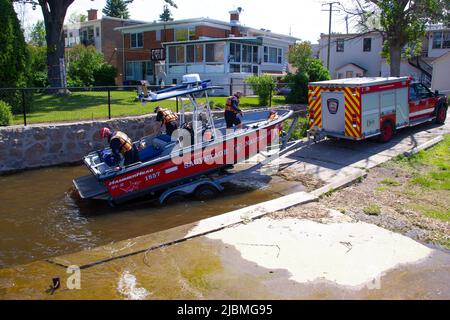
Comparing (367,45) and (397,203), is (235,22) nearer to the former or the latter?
(367,45)

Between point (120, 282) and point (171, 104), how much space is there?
13.9m

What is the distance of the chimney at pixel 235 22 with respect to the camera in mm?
38359

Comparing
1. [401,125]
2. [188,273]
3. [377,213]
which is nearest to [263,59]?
[401,125]

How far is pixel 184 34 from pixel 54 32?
1527 centimetres

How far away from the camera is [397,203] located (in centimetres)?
781

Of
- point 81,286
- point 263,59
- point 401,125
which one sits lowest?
point 81,286

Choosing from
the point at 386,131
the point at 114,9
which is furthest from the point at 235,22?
the point at 114,9

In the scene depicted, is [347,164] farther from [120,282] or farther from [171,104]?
[171,104]

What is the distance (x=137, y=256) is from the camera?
5656 mm

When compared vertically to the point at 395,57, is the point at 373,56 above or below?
above

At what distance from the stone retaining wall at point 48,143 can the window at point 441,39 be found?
3849 cm

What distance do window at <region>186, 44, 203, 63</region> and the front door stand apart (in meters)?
21.1

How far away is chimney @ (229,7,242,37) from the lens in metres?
38.4

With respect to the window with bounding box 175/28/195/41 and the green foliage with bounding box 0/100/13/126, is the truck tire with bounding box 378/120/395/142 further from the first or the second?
the window with bounding box 175/28/195/41
